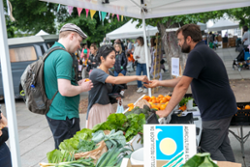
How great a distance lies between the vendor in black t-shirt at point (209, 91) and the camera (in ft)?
9.48

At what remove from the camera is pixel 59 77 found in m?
2.86

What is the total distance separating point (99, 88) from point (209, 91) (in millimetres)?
1679

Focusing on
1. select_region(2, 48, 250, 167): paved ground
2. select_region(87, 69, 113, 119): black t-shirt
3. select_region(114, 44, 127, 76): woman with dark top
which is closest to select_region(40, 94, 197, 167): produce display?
select_region(87, 69, 113, 119): black t-shirt

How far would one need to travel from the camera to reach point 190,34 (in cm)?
309

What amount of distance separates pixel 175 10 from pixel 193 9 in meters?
0.37

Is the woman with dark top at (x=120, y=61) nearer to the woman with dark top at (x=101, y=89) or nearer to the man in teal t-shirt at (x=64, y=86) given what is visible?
the woman with dark top at (x=101, y=89)

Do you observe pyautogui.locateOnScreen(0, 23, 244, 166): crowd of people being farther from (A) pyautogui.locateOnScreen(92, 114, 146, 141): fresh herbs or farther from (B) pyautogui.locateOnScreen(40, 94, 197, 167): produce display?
(B) pyautogui.locateOnScreen(40, 94, 197, 167): produce display

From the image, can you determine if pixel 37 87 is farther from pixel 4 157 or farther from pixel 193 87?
pixel 193 87

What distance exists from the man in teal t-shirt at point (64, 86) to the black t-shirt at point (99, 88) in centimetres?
65

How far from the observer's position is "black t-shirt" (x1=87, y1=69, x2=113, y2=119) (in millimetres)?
3820

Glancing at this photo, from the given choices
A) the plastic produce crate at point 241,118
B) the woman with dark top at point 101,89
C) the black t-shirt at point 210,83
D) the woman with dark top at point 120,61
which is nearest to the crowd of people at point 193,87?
the black t-shirt at point 210,83

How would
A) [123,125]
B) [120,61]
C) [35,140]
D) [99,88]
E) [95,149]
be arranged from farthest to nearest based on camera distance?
1. [120,61]
2. [35,140]
3. [99,88]
4. [123,125]
5. [95,149]

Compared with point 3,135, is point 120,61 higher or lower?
higher

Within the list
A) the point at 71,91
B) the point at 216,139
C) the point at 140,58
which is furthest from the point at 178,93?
the point at 140,58
